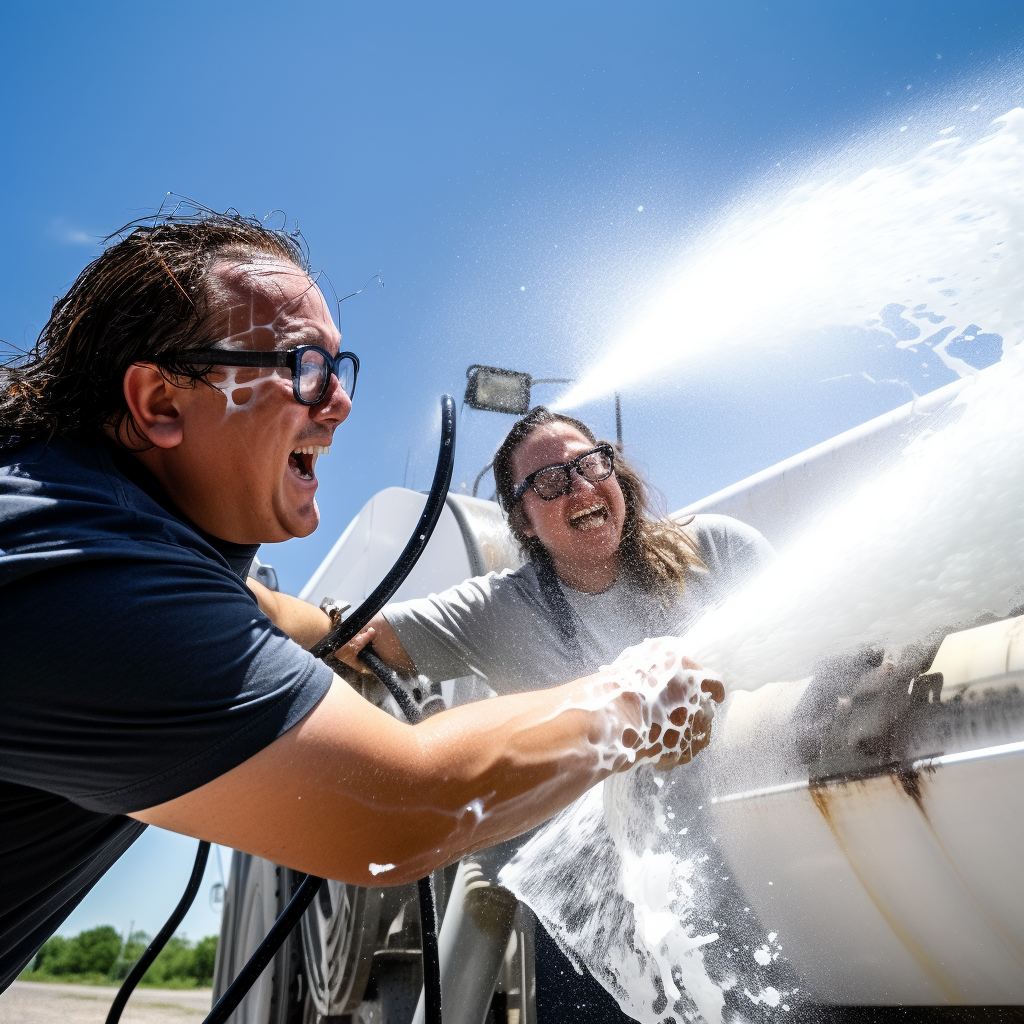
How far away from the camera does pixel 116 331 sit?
1.13m

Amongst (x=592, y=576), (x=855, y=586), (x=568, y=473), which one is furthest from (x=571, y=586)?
(x=855, y=586)

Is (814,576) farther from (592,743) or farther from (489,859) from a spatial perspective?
(489,859)

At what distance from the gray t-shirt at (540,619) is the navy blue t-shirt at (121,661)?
104 centimetres

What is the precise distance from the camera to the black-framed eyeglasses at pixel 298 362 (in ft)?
3.71

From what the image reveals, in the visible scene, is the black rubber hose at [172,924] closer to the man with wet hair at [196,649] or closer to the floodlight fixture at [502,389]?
the man with wet hair at [196,649]

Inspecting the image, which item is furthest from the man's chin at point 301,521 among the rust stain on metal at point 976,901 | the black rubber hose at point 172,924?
the black rubber hose at point 172,924

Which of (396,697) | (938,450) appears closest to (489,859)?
(396,697)

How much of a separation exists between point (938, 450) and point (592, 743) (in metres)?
0.81

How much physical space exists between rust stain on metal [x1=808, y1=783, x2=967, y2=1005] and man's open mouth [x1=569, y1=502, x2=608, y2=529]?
96 cm

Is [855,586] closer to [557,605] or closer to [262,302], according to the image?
[557,605]

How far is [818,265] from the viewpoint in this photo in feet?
6.23

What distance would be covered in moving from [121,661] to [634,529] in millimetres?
1467

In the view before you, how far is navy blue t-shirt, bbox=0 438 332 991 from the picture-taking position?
718 mm

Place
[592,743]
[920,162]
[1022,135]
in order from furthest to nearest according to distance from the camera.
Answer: [920,162] → [1022,135] → [592,743]
